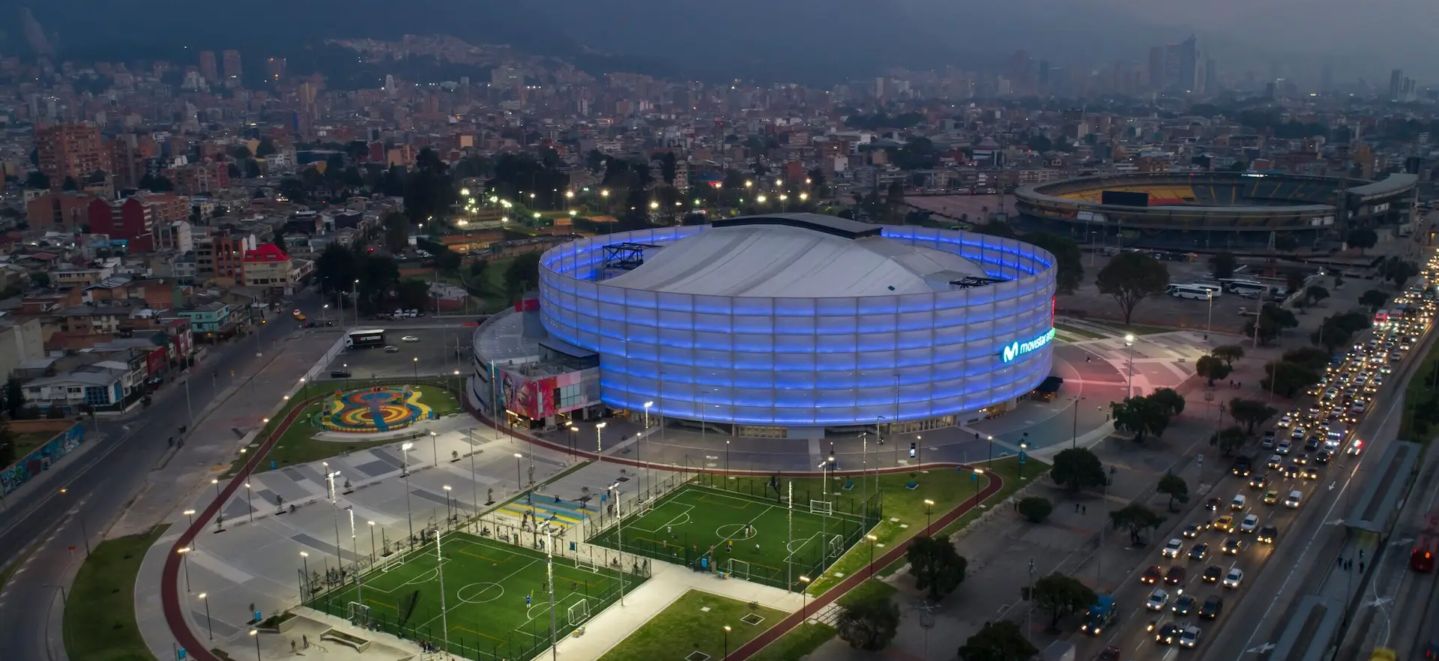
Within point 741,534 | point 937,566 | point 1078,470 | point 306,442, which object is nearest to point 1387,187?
point 1078,470

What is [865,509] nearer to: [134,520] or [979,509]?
[979,509]

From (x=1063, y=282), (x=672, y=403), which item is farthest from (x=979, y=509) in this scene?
(x=1063, y=282)

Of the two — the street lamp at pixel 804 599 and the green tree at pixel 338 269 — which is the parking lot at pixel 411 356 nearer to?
the green tree at pixel 338 269

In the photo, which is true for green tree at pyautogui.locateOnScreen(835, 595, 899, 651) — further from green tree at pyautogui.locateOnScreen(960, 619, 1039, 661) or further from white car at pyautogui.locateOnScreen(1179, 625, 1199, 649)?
white car at pyautogui.locateOnScreen(1179, 625, 1199, 649)

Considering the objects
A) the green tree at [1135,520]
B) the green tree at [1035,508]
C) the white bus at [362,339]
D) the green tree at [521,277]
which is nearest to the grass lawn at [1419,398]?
the green tree at [1135,520]

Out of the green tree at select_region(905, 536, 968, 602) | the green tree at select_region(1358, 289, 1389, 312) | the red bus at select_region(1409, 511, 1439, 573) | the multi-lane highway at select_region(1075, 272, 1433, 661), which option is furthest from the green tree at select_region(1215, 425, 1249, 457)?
the green tree at select_region(1358, 289, 1389, 312)

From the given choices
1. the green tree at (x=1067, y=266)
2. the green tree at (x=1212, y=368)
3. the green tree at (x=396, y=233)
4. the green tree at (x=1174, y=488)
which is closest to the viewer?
the green tree at (x=1174, y=488)
